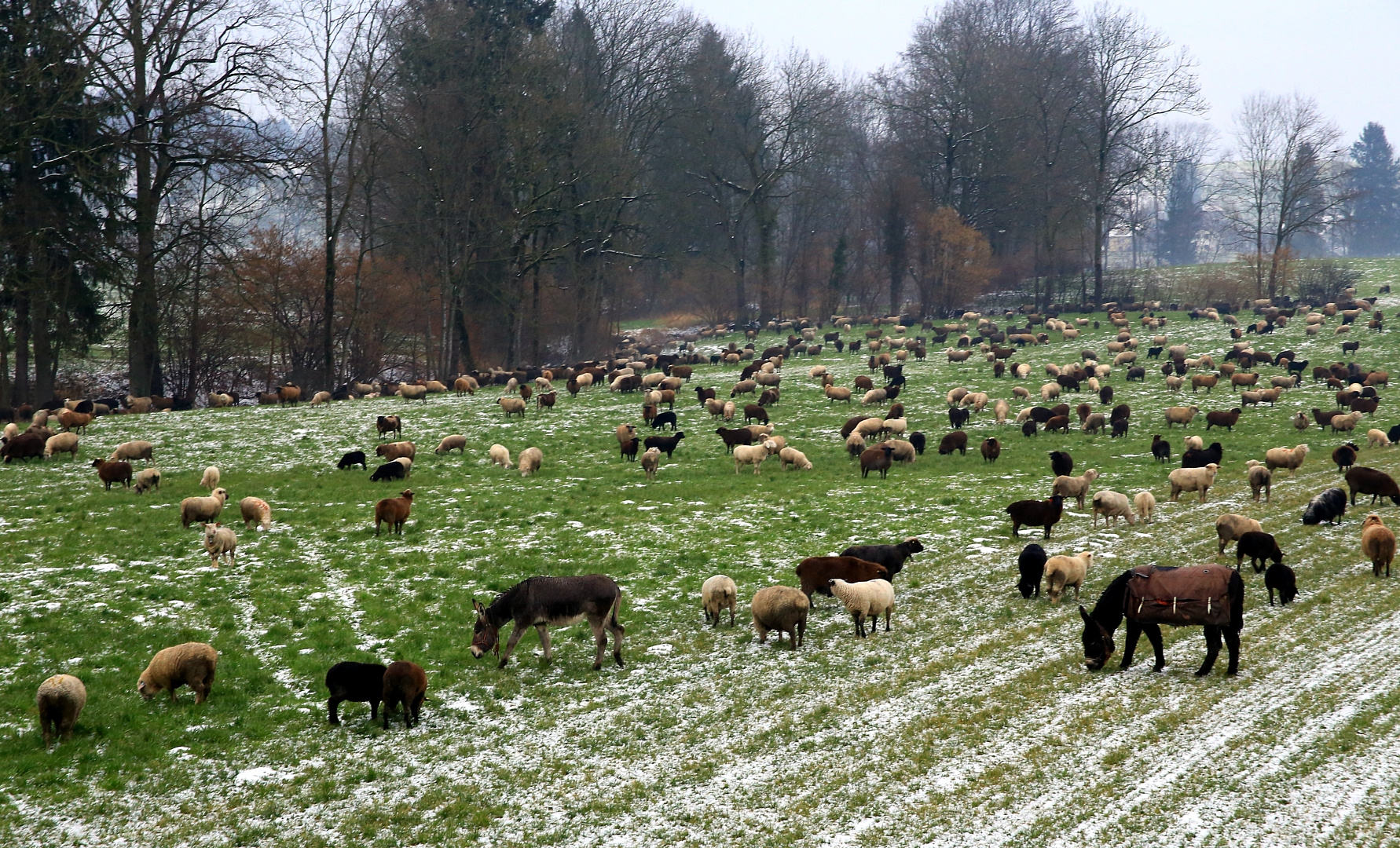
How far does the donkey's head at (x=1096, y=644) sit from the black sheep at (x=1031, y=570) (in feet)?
8.85

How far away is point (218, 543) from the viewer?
15.0 metres

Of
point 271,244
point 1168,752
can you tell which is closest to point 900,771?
point 1168,752

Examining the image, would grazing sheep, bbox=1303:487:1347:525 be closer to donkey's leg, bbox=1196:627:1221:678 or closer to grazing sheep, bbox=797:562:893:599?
donkey's leg, bbox=1196:627:1221:678

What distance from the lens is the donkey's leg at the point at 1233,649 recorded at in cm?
982

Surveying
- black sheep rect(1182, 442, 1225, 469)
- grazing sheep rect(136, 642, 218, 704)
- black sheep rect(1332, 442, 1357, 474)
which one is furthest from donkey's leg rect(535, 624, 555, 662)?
black sheep rect(1332, 442, 1357, 474)

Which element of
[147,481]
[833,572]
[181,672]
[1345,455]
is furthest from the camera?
[1345,455]

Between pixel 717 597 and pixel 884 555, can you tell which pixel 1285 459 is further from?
pixel 717 597

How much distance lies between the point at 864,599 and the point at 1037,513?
6.33 meters

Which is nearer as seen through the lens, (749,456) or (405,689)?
(405,689)

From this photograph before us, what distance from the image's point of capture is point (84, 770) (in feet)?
27.3

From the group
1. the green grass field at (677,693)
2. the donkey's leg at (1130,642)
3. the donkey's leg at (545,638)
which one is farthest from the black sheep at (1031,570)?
the donkey's leg at (545,638)

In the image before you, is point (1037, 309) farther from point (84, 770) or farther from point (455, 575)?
point (84, 770)

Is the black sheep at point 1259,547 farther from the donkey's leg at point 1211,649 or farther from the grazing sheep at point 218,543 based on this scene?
the grazing sheep at point 218,543

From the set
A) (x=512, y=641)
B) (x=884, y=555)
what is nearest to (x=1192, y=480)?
(x=884, y=555)
